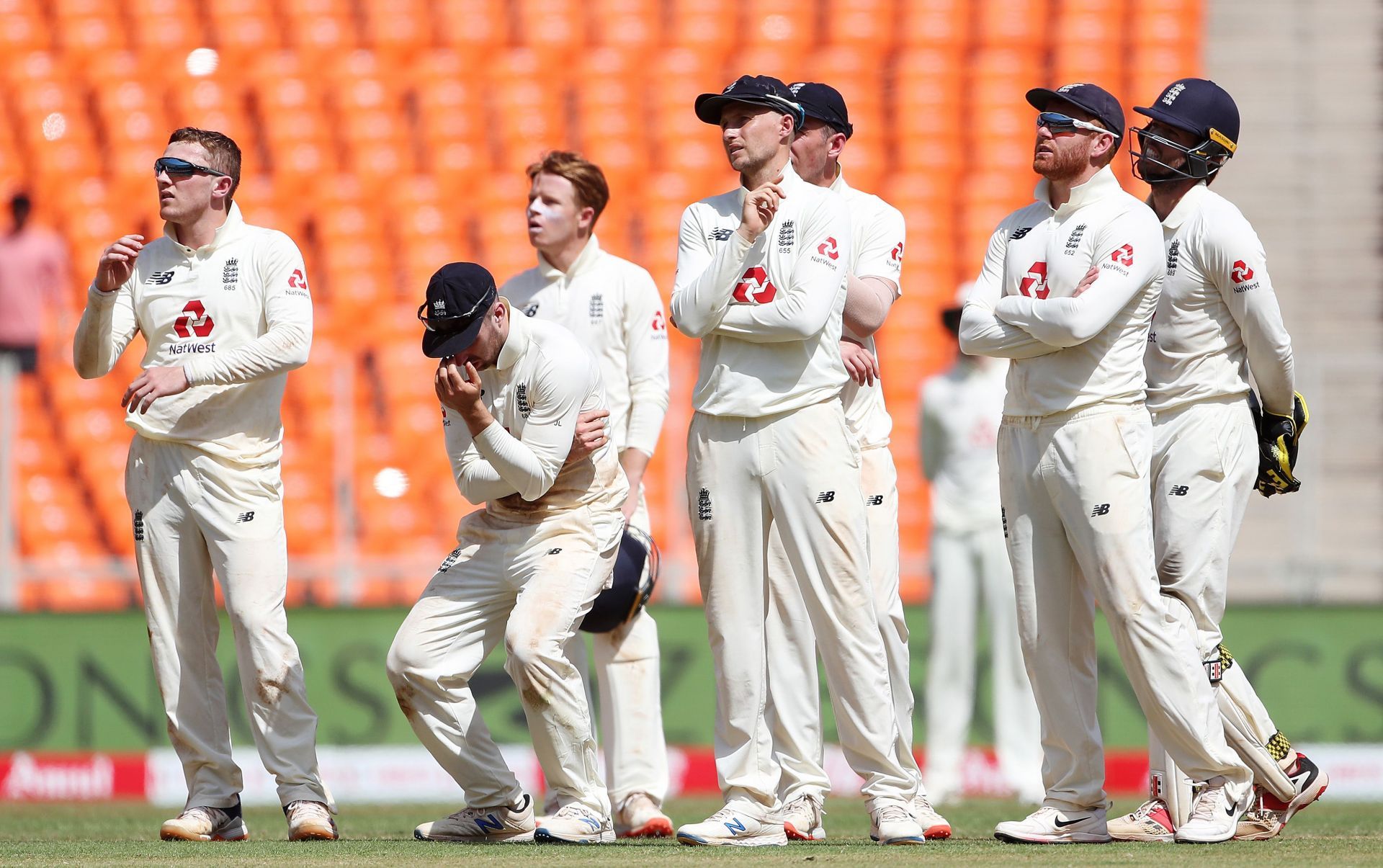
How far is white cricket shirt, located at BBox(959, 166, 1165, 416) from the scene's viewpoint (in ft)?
18.0

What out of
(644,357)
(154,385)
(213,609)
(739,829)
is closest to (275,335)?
(154,385)

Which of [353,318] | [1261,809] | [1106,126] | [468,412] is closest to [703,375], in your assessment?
[468,412]

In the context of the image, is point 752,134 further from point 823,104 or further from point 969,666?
point 969,666

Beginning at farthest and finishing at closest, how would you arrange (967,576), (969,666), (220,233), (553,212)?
(967,576), (969,666), (553,212), (220,233)

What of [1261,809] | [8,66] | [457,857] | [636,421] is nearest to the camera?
[457,857]

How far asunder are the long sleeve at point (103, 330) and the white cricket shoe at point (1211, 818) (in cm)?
402

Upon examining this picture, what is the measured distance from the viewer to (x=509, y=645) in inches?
222

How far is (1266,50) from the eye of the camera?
46.2ft

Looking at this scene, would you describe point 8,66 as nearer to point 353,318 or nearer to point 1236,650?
point 353,318

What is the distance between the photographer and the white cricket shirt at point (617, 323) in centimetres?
681

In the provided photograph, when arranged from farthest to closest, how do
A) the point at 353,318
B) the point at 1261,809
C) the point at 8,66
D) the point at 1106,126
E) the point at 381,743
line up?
the point at 8,66 → the point at 353,318 → the point at 381,743 → the point at 1261,809 → the point at 1106,126

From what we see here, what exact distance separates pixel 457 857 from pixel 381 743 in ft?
14.4

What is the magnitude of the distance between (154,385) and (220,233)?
774mm

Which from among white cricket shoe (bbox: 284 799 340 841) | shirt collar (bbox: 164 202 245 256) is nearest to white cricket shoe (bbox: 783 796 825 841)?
white cricket shoe (bbox: 284 799 340 841)
